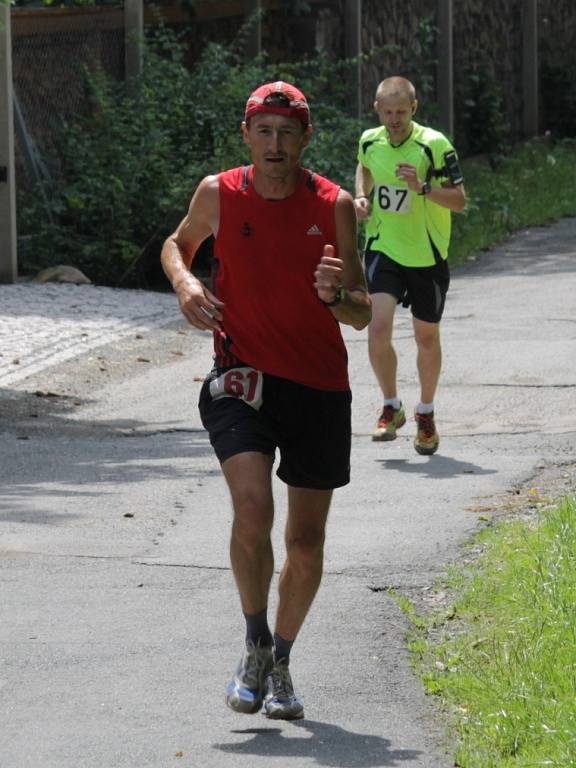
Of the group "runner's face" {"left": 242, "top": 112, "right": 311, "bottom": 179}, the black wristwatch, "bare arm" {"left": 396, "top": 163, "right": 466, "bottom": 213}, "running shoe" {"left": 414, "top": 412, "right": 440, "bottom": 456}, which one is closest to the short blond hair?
"bare arm" {"left": 396, "top": 163, "right": 466, "bottom": 213}

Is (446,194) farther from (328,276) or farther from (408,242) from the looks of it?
(328,276)

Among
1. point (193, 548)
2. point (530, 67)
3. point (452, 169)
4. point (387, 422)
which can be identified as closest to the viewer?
point (193, 548)

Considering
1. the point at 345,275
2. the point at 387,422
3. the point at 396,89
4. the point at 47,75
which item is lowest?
the point at 387,422

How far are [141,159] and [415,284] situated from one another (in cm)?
682

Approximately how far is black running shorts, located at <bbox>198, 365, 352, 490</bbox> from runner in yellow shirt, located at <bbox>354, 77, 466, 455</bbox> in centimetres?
399

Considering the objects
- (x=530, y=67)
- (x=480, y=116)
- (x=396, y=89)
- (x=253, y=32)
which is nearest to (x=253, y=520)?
(x=396, y=89)

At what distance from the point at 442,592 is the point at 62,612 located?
1.37 metres

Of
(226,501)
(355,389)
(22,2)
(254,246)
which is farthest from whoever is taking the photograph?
(22,2)

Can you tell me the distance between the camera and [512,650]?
542 centimetres

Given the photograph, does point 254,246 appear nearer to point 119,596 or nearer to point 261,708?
point 261,708

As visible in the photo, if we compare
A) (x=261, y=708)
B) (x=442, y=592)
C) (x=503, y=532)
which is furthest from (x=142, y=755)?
(x=503, y=532)

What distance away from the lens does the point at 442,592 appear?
21.3 ft

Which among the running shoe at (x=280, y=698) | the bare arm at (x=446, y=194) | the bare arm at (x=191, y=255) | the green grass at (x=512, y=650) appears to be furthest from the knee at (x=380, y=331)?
the running shoe at (x=280, y=698)

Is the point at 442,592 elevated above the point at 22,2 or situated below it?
below
